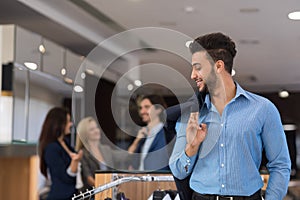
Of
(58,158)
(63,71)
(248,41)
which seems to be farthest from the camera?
(248,41)

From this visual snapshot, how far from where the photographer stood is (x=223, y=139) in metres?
1.81

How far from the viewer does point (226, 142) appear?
181 cm

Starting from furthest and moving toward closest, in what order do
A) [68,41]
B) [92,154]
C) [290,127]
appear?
[290,127]
[68,41]
[92,154]

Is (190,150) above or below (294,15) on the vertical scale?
below

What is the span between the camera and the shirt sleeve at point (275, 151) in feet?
5.87

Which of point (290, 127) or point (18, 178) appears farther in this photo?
point (290, 127)

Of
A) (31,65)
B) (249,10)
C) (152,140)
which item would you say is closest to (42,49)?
(31,65)

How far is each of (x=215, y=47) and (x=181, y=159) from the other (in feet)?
1.24

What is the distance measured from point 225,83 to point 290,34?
3.44m

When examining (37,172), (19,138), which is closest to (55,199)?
(19,138)

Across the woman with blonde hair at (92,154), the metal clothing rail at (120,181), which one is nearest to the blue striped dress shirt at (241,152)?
the metal clothing rail at (120,181)

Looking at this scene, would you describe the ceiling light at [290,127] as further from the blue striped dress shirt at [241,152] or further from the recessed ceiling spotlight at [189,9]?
the blue striped dress shirt at [241,152]

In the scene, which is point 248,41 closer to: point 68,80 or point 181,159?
point 68,80

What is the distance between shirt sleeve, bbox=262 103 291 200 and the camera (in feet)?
5.87
